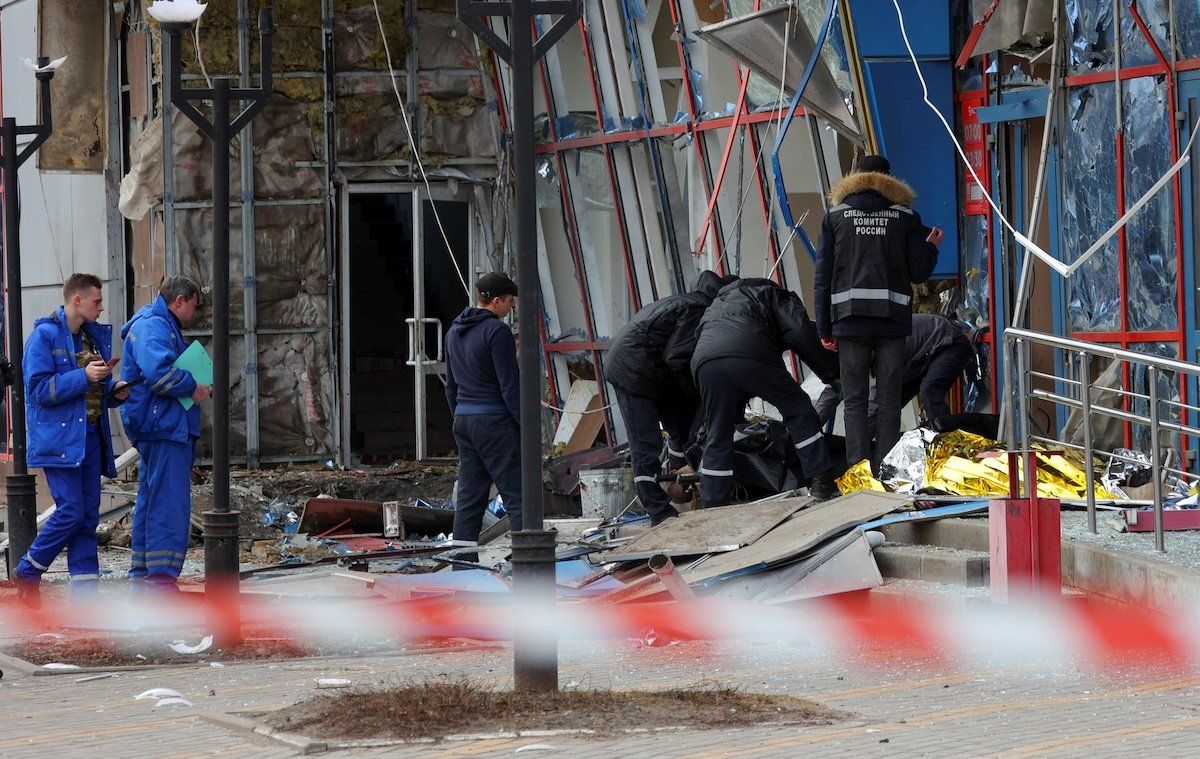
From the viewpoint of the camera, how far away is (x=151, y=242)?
17609 mm

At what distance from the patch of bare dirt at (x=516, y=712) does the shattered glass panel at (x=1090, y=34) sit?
686cm

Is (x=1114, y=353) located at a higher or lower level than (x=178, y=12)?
lower

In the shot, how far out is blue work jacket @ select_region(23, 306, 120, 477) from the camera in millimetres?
9875

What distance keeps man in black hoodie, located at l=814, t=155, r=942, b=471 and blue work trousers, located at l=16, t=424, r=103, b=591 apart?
415 centimetres

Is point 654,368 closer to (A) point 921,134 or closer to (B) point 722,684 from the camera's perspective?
(A) point 921,134

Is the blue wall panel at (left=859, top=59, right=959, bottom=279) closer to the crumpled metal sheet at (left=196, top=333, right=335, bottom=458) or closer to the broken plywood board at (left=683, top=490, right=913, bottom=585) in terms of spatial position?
the broken plywood board at (left=683, top=490, right=913, bottom=585)

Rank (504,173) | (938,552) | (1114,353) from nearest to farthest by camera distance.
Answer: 1. (1114,353)
2. (938,552)
3. (504,173)

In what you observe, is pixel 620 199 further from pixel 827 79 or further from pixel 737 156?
pixel 827 79

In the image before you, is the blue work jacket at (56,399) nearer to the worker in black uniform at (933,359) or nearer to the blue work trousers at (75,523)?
the blue work trousers at (75,523)

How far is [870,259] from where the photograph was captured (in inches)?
417

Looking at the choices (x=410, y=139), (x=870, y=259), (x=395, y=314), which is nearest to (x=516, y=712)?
(x=870, y=259)

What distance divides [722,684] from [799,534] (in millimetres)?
2674

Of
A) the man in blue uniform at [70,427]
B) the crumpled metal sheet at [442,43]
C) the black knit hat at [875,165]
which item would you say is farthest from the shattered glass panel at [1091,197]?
the crumpled metal sheet at [442,43]

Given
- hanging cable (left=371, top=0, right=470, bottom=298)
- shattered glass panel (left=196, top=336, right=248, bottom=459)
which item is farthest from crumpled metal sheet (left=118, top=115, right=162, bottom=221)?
hanging cable (left=371, top=0, right=470, bottom=298)
